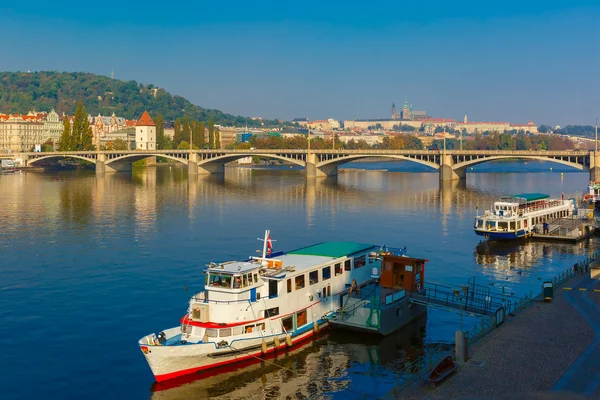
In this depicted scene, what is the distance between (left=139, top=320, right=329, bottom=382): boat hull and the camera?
857 inches

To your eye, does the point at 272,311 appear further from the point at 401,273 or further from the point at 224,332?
the point at 401,273

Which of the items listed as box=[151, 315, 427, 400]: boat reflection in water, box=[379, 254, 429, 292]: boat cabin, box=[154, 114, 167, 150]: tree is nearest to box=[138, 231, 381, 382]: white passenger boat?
box=[151, 315, 427, 400]: boat reflection in water

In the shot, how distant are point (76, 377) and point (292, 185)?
79.4 metres

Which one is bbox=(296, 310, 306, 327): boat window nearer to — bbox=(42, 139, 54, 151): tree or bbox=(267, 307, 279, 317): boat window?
bbox=(267, 307, 279, 317): boat window

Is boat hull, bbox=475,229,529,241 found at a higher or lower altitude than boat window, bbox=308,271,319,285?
lower

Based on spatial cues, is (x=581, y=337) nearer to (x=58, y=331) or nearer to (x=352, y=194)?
(x=58, y=331)

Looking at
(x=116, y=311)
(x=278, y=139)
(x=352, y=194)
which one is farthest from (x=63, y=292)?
(x=278, y=139)

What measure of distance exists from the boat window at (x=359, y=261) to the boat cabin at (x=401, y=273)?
1348mm

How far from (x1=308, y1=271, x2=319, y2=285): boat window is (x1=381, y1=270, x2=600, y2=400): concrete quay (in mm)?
6947

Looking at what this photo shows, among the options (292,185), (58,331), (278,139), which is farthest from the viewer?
(278,139)

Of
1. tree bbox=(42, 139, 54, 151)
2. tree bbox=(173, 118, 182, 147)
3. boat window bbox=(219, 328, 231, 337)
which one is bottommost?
boat window bbox=(219, 328, 231, 337)

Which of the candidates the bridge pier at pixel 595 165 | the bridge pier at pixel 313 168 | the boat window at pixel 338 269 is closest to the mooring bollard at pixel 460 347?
the boat window at pixel 338 269

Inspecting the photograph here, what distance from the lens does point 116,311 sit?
97.3 ft

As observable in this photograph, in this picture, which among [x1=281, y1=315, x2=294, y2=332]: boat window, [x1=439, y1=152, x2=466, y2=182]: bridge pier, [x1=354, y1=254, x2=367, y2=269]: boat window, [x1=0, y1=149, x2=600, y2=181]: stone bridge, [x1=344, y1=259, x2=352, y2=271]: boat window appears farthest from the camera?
[x1=439, y1=152, x2=466, y2=182]: bridge pier
